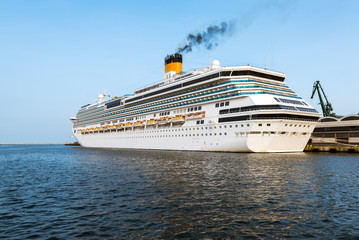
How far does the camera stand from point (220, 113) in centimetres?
4384

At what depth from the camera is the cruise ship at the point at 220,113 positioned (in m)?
38.1

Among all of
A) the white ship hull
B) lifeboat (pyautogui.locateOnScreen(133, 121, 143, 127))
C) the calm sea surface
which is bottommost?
the calm sea surface

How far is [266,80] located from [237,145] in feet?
46.7

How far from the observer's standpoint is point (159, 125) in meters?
58.7

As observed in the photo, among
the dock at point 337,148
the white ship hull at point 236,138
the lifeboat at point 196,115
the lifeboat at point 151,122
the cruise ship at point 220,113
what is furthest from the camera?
the lifeboat at point 151,122

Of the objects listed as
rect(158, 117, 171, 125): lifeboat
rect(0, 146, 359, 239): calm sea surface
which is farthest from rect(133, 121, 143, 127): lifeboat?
rect(0, 146, 359, 239): calm sea surface

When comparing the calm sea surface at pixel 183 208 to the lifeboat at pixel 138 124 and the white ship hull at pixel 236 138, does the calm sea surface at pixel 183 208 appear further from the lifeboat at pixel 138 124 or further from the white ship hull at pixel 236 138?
the lifeboat at pixel 138 124

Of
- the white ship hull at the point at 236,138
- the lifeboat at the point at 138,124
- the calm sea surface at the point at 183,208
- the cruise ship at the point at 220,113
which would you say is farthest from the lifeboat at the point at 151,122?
the calm sea surface at the point at 183,208

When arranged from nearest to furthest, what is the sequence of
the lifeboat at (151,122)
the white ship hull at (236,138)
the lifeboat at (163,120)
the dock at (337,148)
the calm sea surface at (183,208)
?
the calm sea surface at (183,208) → the white ship hull at (236,138) → the dock at (337,148) → the lifeboat at (163,120) → the lifeboat at (151,122)

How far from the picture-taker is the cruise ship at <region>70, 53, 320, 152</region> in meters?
38.1

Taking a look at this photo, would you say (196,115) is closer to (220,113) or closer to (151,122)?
(220,113)

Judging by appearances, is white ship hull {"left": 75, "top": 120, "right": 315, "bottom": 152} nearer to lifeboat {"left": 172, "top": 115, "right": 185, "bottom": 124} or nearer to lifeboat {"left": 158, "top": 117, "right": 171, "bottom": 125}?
lifeboat {"left": 158, "top": 117, "right": 171, "bottom": 125}

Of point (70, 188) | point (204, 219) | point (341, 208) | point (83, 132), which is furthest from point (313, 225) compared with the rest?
point (83, 132)

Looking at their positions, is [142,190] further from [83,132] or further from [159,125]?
[83,132]
